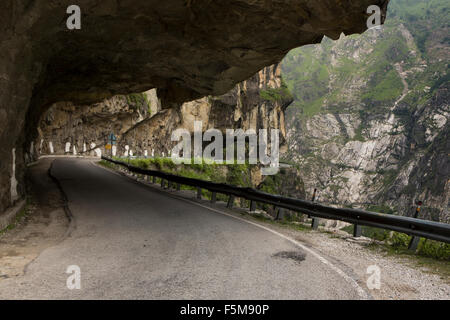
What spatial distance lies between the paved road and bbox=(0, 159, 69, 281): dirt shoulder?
24cm

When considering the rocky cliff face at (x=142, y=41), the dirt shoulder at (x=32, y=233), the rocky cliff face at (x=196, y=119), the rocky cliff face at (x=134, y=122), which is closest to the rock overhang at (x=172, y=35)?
the rocky cliff face at (x=142, y=41)

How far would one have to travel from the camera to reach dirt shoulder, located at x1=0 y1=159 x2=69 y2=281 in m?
4.96

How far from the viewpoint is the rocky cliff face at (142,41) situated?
23.3 feet

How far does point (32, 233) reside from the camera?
693 centimetres

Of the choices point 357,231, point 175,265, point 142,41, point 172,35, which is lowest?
point 357,231

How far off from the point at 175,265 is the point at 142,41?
29.7 ft

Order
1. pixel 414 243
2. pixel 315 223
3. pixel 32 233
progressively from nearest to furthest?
pixel 414 243
pixel 32 233
pixel 315 223

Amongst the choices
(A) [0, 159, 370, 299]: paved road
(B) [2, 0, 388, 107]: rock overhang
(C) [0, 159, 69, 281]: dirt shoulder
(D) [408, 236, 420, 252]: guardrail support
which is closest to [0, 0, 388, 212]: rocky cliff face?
(B) [2, 0, 388, 107]: rock overhang

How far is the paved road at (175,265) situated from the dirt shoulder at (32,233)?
0.79 feet

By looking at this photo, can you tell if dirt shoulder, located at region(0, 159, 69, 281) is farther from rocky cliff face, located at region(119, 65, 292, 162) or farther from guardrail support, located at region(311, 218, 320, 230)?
rocky cliff face, located at region(119, 65, 292, 162)

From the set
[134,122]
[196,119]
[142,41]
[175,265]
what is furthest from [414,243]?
[134,122]

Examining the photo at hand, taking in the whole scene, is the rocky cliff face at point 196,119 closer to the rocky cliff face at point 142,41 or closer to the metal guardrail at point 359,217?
the rocky cliff face at point 142,41

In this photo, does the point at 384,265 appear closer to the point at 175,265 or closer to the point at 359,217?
the point at 359,217

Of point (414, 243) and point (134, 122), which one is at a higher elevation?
point (134, 122)
